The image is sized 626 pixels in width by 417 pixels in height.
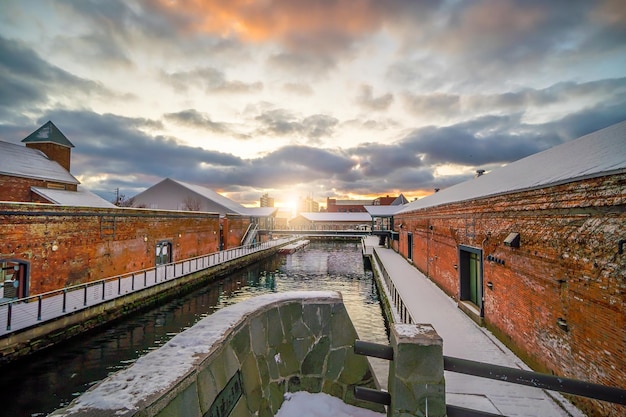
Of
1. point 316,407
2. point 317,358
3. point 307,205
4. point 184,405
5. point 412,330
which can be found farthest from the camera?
point 307,205

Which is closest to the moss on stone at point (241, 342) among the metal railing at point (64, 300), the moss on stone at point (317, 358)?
the moss on stone at point (317, 358)

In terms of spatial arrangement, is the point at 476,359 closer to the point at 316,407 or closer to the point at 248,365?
the point at 316,407

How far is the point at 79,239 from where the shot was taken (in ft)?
49.1

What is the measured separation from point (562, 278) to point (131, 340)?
13.2 metres

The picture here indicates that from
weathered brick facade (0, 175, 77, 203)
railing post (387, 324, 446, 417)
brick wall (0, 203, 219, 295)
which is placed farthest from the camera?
weathered brick facade (0, 175, 77, 203)

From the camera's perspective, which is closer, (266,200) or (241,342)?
(241,342)

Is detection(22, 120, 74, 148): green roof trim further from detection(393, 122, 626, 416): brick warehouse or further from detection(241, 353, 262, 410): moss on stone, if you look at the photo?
detection(393, 122, 626, 416): brick warehouse

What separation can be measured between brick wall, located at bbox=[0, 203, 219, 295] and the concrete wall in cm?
1319

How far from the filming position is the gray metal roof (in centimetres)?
2220

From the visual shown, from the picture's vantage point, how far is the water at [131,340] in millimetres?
8016

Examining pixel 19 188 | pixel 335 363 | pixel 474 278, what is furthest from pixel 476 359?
pixel 19 188

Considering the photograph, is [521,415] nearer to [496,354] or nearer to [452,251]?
[496,354]

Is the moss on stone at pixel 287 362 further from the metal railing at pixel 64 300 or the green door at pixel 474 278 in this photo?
the metal railing at pixel 64 300

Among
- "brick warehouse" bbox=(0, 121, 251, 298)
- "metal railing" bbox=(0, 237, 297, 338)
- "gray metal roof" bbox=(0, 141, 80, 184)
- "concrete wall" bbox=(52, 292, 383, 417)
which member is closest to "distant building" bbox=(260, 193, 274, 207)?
"brick warehouse" bbox=(0, 121, 251, 298)
